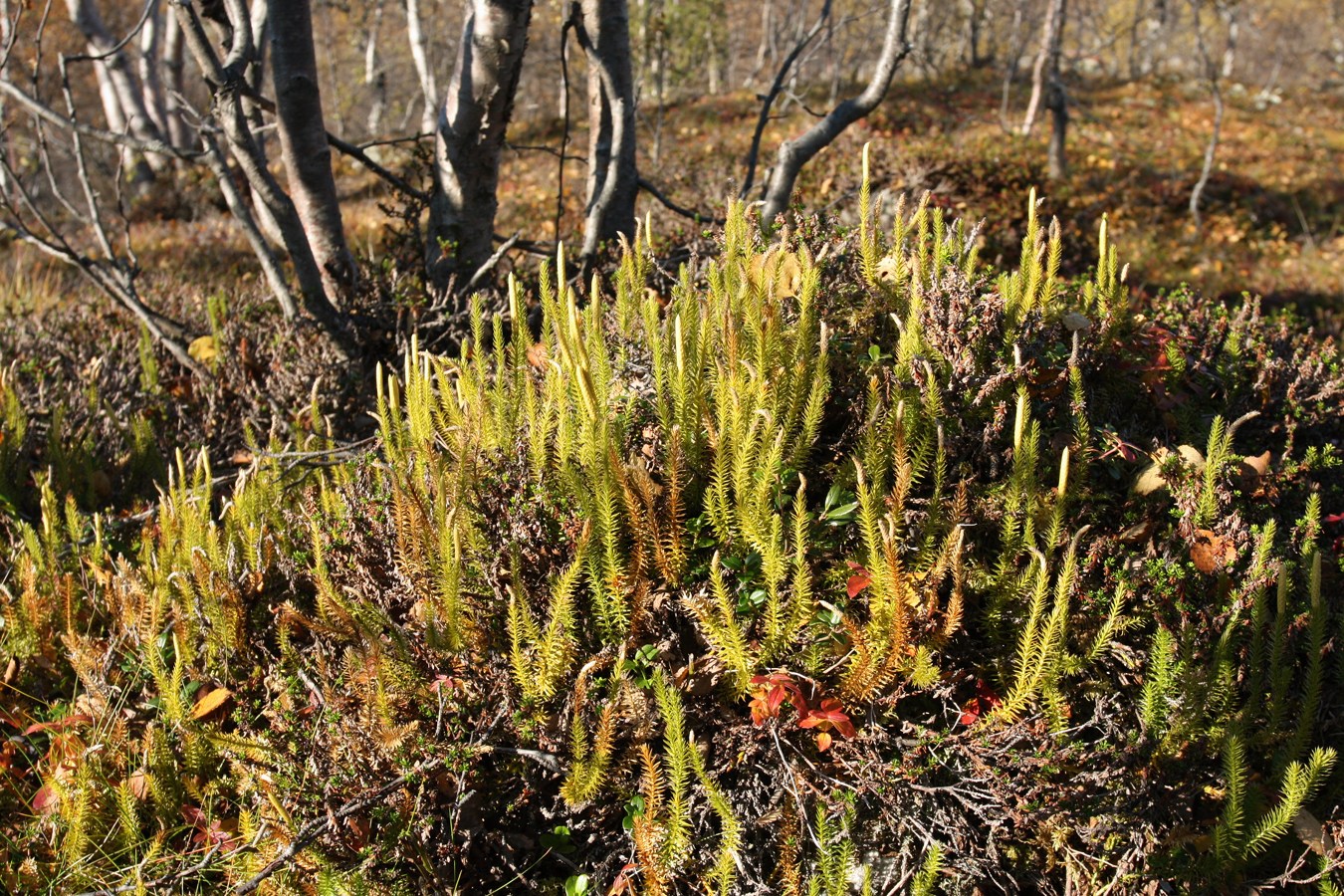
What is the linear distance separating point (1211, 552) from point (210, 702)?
2.27 m

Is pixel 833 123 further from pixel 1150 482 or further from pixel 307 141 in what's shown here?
pixel 1150 482

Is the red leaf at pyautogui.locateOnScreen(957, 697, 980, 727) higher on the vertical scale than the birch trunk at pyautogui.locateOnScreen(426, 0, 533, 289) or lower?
lower

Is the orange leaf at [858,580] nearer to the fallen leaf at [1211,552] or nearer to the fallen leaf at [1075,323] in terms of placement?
the fallen leaf at [1211,552]

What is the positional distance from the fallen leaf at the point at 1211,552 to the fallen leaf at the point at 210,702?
218cm

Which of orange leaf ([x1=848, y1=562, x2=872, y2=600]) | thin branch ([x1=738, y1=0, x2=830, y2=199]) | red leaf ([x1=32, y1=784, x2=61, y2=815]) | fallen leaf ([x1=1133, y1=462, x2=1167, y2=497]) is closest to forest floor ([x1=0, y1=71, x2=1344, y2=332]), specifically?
thin branch ([x1=738, y1=0, x2=830, y2=199])

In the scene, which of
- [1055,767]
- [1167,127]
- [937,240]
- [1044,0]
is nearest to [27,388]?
[937,240]

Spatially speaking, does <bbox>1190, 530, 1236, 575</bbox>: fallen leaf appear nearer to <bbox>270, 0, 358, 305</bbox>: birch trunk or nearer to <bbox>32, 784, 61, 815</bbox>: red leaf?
<bbox>32, 784, 61, 815</bbox>: red leaf

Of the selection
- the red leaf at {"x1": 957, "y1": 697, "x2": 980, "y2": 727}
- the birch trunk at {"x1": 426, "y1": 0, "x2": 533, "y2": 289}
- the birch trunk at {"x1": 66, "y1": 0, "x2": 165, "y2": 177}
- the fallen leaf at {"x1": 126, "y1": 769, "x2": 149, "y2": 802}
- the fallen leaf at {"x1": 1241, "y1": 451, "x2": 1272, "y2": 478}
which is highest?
the birch trunk at {"x1": 66, "y1": 0, "x2": 165, "y2": 177}

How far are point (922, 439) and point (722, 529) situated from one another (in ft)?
1.63

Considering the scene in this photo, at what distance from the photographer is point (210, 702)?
217cm

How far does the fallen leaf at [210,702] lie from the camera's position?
7.07 ft

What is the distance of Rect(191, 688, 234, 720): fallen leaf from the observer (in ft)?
7.07

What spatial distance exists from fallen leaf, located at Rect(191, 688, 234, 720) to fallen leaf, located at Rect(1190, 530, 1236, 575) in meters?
2.18

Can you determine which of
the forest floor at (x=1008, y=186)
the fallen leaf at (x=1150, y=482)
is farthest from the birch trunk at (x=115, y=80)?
the fallen leaf at (x=1150, y=482)
